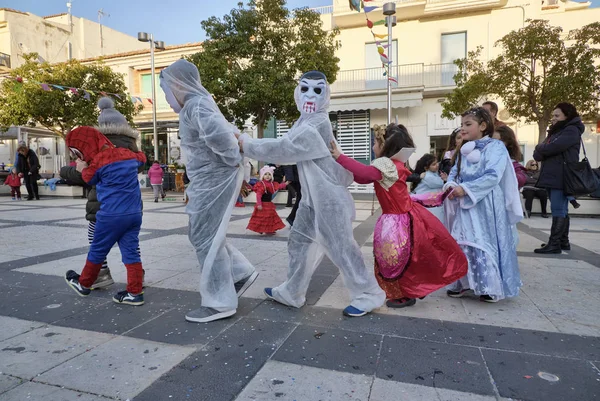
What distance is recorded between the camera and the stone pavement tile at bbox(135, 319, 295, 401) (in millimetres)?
2012

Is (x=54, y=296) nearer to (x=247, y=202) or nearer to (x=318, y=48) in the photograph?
(x=247, y=202)

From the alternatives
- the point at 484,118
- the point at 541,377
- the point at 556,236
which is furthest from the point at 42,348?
the point at 556,236

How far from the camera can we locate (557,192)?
17.3 ft

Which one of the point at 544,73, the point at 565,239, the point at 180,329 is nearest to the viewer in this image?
the point at 180,329

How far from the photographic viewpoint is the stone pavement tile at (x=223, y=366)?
2012mm

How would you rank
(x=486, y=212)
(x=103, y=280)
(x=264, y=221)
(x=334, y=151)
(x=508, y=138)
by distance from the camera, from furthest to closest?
1. (x=264, y=221)
2. (x=508, y=138)
3. (x=103, y=280)
4. (x=486, y=212)
5. (x=334, y=151)

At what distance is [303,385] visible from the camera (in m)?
2.08

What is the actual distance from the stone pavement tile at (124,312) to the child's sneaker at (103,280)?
0.10m

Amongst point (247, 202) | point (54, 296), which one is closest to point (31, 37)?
point (247, 202)

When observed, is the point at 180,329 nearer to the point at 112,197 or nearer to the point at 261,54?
the point at 112,197

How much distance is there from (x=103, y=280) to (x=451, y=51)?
18.5 metres

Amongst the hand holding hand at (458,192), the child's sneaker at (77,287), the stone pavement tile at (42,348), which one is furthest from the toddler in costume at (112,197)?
Answer: the hand holding hand at (458,192)

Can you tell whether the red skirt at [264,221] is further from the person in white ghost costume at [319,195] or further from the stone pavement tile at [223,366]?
the stone pavement tile at [223,366]

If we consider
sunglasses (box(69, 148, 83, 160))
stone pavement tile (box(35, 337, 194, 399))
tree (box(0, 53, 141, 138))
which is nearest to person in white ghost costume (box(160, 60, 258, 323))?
stone pavement tile (box(35, 337, 194, 399))
